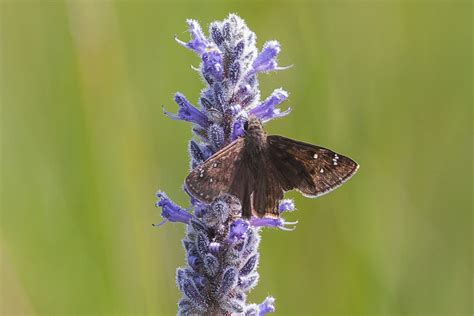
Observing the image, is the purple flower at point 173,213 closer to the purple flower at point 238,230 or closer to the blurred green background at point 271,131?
the purple flower at point 238,230

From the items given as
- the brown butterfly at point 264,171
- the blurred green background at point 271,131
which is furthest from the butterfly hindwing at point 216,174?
the blurred green background at point 271,131

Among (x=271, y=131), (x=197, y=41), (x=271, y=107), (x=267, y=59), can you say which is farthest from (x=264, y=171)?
(x=271, y=131)

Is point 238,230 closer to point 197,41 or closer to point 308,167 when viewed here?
point 308,167

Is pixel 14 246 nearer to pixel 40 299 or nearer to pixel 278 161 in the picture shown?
pixel 40 299

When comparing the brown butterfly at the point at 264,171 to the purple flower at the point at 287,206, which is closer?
the brown butterfly at the point at 264,171

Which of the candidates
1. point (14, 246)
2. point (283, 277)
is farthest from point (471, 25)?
point (14, 246)

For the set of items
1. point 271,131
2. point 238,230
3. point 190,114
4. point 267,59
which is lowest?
point 238,230

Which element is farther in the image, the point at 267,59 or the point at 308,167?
the point at 267,59
